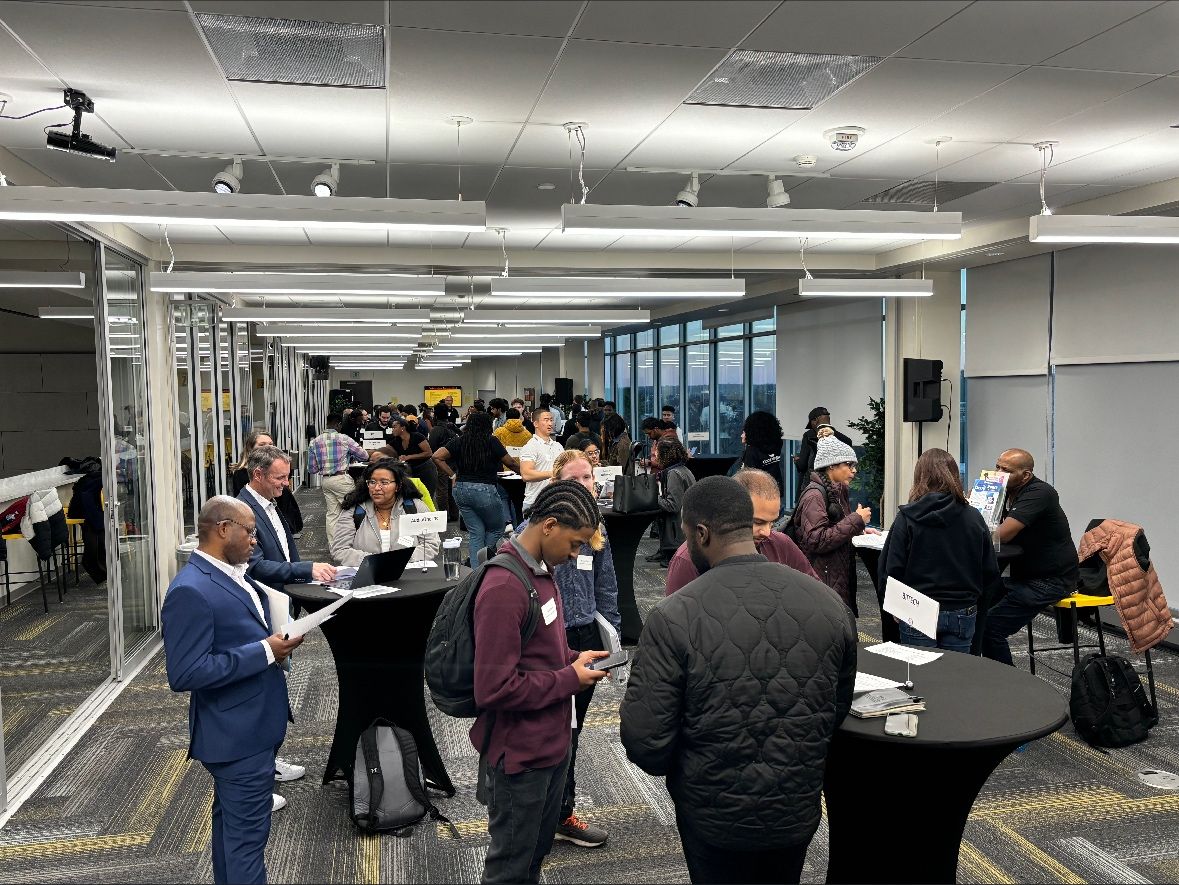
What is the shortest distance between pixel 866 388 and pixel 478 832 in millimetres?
9288

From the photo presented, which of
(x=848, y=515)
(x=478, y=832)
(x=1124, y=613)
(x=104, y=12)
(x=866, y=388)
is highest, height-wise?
(x=104, y=12)

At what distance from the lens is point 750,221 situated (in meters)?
4.67

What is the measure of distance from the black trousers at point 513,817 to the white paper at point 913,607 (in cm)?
120

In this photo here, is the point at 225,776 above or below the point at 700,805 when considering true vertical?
below

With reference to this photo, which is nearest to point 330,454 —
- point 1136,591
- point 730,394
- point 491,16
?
point 491,16

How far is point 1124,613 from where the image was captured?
16.5 feet

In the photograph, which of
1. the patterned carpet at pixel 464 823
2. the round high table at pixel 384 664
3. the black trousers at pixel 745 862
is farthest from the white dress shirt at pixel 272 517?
the black trousers at pixel 745 862

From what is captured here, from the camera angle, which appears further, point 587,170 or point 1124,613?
point 587,170

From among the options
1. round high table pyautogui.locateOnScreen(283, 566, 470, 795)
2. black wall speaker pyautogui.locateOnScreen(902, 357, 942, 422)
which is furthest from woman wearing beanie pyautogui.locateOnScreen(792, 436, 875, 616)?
black wall speaker pyautogui.locateOnScreen(902, 357, 942, 422)

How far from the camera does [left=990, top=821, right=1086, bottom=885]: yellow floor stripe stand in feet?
11.1

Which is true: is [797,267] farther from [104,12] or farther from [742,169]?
[104,12]

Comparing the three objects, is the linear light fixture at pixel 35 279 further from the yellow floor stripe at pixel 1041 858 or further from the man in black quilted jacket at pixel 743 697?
the yellow floor stripe at pixel 1041 858

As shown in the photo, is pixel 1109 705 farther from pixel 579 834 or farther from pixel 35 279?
pixel 35 279

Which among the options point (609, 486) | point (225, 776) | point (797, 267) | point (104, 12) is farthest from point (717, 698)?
point (797, 267)
